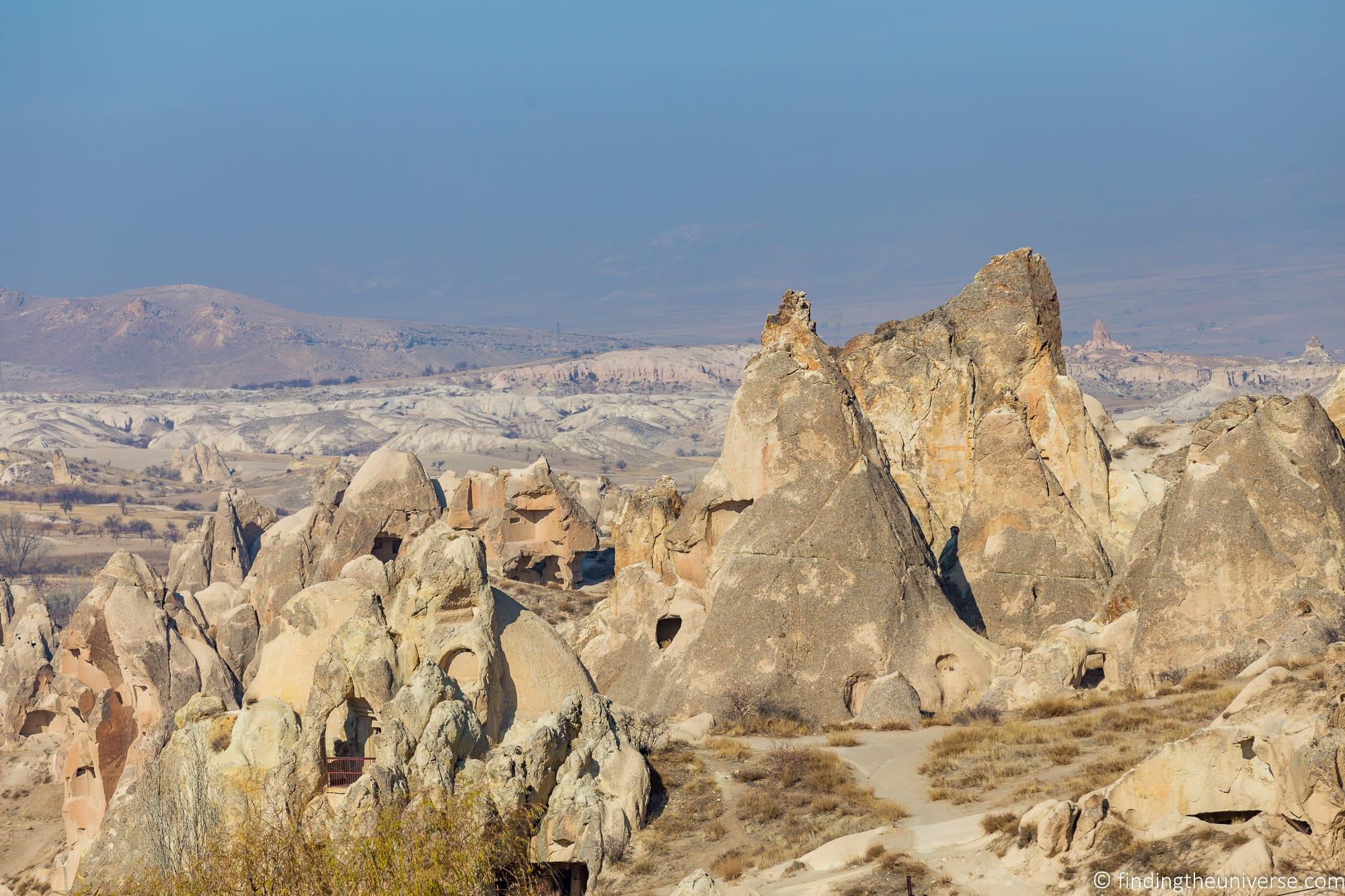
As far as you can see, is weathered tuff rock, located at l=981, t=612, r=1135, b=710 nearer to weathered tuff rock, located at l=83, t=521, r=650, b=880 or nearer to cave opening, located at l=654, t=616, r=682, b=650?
cave opening, located at l=654, t=616, r=682, b=650

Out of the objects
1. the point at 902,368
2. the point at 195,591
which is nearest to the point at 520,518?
the point at 195,591

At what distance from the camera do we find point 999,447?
30.6 meters

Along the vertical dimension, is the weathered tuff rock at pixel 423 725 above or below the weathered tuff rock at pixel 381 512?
below

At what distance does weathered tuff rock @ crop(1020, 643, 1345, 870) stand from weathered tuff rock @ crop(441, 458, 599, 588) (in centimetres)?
3547

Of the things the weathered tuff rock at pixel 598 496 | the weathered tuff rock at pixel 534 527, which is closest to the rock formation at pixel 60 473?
the weathered tuff rock at pixel 598 496

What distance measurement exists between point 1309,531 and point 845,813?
35.9ft

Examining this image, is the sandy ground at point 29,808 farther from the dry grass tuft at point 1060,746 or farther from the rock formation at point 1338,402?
the rock formation at point 1338,402

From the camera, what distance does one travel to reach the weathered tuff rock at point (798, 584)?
25.1 m

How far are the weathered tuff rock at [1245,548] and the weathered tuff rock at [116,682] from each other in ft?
66.3

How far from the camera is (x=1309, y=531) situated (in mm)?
24031

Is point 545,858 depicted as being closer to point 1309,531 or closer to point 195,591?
point 1309,531

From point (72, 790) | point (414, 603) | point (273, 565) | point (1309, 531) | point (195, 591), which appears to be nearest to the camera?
point (414, 603)

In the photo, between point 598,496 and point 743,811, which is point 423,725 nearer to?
point 743,811

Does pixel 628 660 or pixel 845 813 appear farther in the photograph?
pixel 628 660
